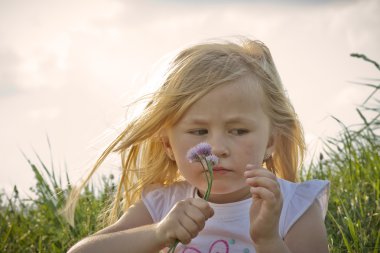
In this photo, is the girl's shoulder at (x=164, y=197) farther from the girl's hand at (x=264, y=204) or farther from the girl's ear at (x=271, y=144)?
the girl's hand at (x=264, y=204)

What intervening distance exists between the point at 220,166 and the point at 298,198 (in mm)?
574

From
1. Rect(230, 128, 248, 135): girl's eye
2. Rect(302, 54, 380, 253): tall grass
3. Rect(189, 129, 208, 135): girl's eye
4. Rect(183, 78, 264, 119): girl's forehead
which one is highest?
Rect(183, 78, 264, 119): girl's forehead

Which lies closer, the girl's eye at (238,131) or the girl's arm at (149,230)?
the girl's arm at (149,230)

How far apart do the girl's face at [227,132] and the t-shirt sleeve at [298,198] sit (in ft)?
0.98

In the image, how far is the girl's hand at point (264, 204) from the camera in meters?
2.25

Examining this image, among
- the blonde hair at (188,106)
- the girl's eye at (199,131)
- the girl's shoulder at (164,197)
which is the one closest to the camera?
the girl's eye at (199,131)

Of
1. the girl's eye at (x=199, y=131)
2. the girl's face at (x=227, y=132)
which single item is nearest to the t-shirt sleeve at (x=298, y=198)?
the girl's face at (x=227, y=132)

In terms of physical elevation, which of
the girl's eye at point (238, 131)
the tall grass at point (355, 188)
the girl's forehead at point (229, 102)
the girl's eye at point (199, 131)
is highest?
the girl's forehead at point (229, 102)

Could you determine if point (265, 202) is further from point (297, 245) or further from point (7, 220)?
point (7, 220)

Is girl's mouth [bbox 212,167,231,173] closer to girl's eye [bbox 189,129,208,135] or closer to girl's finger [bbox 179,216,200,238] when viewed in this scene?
girl's eye [bbox 189,129,208,135]

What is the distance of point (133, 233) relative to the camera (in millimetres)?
2525

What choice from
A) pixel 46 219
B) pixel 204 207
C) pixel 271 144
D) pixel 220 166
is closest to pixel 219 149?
pixel 220 166

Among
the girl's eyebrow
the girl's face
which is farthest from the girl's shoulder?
the girl's eyebrow

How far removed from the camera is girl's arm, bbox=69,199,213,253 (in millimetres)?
2170
